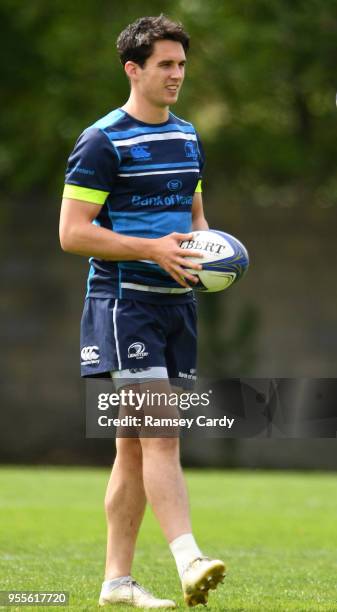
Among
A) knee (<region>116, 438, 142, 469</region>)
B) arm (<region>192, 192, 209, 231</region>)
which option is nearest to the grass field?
knee (<region>116, 438, 142, 469</region>)

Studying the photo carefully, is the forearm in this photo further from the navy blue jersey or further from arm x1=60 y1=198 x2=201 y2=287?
A: the navy blue jersey

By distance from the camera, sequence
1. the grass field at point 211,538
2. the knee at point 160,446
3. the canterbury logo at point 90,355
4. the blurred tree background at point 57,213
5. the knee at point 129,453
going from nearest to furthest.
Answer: the knee at point 160,446 → the canterbury logo at point 90,355 → the knee at point 129,453 → the grass field at point 211,538 → the blurred tree background at point 57,213

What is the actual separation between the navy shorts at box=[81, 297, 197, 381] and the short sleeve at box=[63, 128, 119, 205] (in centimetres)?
45

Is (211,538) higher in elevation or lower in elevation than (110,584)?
lower

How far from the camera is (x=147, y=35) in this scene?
206 inches

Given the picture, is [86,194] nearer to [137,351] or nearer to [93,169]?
[93,169]

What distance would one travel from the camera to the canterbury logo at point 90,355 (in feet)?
17.1

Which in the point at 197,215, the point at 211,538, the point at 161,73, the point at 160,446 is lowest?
the point at 211,538

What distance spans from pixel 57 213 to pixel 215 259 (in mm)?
11274

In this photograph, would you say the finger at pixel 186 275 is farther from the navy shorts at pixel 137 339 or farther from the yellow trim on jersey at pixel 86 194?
the yellow trim on jersey at pixel 86 194

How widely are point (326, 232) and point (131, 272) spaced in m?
11.3

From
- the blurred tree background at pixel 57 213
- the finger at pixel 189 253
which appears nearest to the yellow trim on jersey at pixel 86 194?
the finger at pixel 189 253

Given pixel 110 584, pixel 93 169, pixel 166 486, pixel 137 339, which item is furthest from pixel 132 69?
pixel 110 584

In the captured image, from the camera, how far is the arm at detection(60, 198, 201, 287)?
507cm
